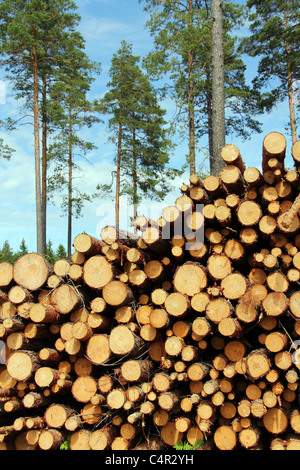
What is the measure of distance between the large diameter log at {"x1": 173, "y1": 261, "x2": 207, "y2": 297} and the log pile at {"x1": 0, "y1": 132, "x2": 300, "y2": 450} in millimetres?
10

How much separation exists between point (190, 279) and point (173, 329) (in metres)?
0.53

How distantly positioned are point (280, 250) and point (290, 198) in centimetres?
55

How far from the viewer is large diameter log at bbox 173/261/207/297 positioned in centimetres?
398

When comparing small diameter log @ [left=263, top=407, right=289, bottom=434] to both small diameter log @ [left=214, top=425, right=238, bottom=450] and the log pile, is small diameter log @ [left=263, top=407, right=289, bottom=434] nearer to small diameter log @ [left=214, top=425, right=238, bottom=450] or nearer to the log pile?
the log pile

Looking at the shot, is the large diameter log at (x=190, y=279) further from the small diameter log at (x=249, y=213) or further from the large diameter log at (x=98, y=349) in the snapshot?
the large diameter log at (x=98, y=349)

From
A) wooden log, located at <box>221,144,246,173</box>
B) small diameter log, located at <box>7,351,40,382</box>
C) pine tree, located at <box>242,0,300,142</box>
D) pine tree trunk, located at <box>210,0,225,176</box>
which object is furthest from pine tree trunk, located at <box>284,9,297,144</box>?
small diameter log, located at <box>7,351,40,382</box>

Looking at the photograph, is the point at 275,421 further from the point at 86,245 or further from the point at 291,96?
the point at 291,96

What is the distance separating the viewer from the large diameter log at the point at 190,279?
3.98 m

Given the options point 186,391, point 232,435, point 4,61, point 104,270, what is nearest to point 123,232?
point 104,270

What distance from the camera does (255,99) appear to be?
17.6 m

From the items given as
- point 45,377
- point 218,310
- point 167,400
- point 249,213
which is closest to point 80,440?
point 45,377

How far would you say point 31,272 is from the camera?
4477mm

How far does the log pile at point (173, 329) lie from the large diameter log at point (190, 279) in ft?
0.03

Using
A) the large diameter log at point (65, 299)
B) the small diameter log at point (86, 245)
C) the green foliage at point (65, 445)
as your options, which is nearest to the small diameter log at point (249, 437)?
the green foliage at point (65, 445)
